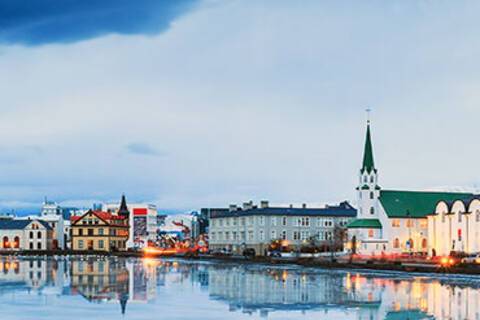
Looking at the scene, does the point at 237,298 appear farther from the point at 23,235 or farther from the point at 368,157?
the point at 23,235

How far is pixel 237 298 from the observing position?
35.8 m

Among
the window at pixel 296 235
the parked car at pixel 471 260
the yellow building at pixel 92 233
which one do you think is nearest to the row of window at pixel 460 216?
the parked car at pixel 471 260

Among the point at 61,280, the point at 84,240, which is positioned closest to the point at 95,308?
the point at 61,280

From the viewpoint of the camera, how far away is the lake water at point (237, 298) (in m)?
28.7

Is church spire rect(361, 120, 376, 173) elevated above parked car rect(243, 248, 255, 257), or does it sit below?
above

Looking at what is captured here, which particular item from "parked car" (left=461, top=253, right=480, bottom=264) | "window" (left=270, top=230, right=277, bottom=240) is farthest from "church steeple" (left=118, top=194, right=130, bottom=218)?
"parked car" (left=461, top=253, right=480, bottom=264)

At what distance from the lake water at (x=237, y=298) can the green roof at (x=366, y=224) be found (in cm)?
4854

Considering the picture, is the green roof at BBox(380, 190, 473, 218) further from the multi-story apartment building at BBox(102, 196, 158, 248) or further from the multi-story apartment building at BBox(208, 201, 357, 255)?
the multi-story apartment building at BBox(102, 196, 158, 248)

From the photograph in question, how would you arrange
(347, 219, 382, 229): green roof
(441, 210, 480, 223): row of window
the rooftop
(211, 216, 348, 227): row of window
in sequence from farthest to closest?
1. the rooftop
2. (211, 216, 348, 227): row of window
3. (347, 219, 382, 229): green roof
4. (441, 210, 480, 223): row of window

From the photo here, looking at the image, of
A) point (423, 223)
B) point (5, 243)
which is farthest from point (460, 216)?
point (5, 243)

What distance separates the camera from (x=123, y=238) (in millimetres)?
146750

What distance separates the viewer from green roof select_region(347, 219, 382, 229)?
3920 inches

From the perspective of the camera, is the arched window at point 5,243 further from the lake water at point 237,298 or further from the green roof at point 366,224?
the lake water at point 237,298

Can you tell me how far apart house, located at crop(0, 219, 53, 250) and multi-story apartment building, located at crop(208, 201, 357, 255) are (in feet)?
125
